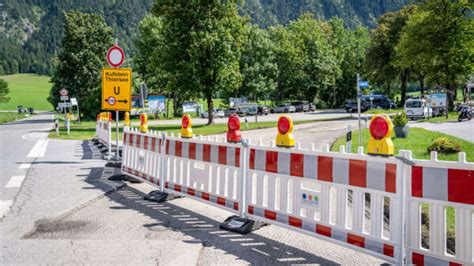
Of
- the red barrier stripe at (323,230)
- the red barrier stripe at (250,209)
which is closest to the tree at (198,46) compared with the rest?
the red barrier stripe at (250,209)

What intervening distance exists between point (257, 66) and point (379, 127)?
209ft

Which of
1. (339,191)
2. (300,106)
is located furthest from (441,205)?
(300,106)

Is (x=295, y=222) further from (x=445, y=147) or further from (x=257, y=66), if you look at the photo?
(x=257, y=66)

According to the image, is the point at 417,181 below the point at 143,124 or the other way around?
below

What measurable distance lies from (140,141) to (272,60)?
64561 mm

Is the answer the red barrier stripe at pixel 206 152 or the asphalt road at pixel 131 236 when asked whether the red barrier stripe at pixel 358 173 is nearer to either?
the asphalt road at pixel 131 236

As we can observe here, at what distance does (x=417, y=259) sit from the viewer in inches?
177

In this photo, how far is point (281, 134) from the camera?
618cm

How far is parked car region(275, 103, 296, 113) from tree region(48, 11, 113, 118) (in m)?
26.5

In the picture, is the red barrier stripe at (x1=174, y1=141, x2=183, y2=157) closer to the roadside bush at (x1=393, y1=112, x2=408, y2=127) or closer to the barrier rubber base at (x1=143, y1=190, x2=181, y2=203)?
the barrier rubber base at (x1=143, y1=190, x2=181, y2=203)

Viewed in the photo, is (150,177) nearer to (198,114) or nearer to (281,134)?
(281,134)

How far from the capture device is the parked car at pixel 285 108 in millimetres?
69938

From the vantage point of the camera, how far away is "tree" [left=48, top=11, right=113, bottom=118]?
6044cm

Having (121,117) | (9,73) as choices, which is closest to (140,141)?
(121,117)
